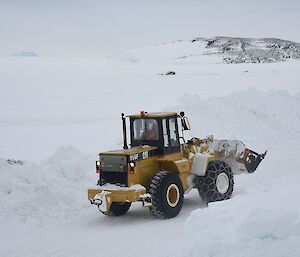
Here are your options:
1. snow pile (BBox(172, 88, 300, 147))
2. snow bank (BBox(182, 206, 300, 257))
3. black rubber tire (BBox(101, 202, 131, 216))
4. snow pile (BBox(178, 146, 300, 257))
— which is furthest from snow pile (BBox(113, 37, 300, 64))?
snow bank (BBox(182, 206, 300, 257))

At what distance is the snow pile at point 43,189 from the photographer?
1035cm

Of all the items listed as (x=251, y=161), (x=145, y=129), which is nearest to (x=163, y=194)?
(x=145, y=129)

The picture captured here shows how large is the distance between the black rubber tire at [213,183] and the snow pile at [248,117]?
6.99 metres

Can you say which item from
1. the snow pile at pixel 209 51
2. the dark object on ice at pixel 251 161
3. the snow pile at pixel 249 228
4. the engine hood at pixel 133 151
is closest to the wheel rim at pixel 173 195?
the engine hood at pixel 133 151

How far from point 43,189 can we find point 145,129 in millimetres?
2402

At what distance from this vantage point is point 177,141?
1120cm

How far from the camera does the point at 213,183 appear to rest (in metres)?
11.2

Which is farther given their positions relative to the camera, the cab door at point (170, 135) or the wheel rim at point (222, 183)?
A: the wheel rim at point (222, 183)

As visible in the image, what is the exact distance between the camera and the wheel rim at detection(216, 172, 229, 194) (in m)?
11.4

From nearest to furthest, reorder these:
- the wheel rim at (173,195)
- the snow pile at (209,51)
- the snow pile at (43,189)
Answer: the snow pile at (43,189), the wheel rim at (173,195), the snow pile at (209,51)

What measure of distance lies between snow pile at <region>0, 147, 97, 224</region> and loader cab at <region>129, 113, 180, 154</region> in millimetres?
1757

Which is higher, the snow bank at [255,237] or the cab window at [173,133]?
the cab window at [173,133]

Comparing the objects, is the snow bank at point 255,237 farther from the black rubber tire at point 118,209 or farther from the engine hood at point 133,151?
the black rubber tire at point 118,209

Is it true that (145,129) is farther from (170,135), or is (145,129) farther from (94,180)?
(94,180)
